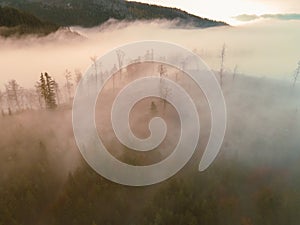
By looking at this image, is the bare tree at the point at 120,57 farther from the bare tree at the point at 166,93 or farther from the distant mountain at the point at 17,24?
the distant mountain at the point at 17,24

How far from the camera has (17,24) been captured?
15050 cm

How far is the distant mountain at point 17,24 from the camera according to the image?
482 feet

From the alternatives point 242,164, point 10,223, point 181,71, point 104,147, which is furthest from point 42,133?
point 181,71

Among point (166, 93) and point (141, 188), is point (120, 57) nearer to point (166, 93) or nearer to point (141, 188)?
point (166, 93)

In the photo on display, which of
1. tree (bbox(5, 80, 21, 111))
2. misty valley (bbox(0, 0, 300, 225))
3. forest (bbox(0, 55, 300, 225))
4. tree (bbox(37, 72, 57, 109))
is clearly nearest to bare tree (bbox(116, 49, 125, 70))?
misty valley (bbox(0, 0, 300, 225))

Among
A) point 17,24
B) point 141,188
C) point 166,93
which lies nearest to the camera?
point 141,188

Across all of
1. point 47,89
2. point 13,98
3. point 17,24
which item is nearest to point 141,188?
point 47,89

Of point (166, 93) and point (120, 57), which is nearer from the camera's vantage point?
point (166, 93)

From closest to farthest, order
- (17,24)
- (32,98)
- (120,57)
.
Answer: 1. (32,98)
2. (120,57)
3. (17,24)

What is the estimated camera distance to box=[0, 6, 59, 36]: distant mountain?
147 m

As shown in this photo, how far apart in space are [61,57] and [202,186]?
4976 inches

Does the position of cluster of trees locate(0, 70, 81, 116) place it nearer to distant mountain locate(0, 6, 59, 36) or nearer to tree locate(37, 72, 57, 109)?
tree locate(37, 72, 57, 109)

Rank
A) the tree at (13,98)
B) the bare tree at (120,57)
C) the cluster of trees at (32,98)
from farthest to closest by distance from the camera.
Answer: the bare tree at (120,57) → the tree at (13,98) → the cluster of trees at (32,98)

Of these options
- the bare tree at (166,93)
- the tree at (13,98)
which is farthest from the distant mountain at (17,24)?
the bare tree at (166,93)
